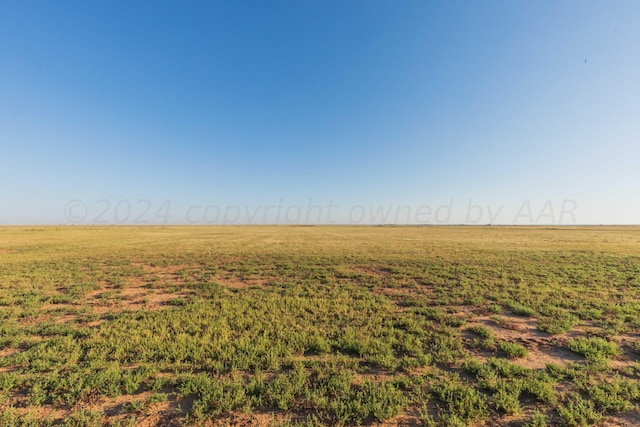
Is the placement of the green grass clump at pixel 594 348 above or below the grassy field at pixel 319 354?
above

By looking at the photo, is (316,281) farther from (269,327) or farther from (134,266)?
(134,266)

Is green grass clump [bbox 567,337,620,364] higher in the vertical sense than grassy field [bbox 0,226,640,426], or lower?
higher

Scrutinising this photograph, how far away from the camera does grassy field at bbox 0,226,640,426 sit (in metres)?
3.94

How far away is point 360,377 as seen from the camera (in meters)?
4.93

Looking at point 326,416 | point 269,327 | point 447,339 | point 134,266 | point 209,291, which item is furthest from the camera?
point 134,266

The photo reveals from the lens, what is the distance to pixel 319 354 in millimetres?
5762

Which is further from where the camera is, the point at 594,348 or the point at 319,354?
the point at 594,348

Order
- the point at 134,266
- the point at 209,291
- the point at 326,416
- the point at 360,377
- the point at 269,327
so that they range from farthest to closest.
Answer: the point at 134,266
the point at 209,291
the point at 269,327
the point at 360,377
the point at 326,416

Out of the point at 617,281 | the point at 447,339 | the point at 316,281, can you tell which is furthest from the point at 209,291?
the point at 617,281

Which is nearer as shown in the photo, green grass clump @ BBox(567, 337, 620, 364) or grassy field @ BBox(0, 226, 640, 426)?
grassy field @ BBox(0, 226, 640, 426)

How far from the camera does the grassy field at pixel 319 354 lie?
3.94 m

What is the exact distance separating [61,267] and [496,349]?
24.3 metres

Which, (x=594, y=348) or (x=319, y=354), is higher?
(x=594, y=348)

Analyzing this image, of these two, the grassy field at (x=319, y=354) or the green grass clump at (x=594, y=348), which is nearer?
the grassy field at (x=319, y=354)
